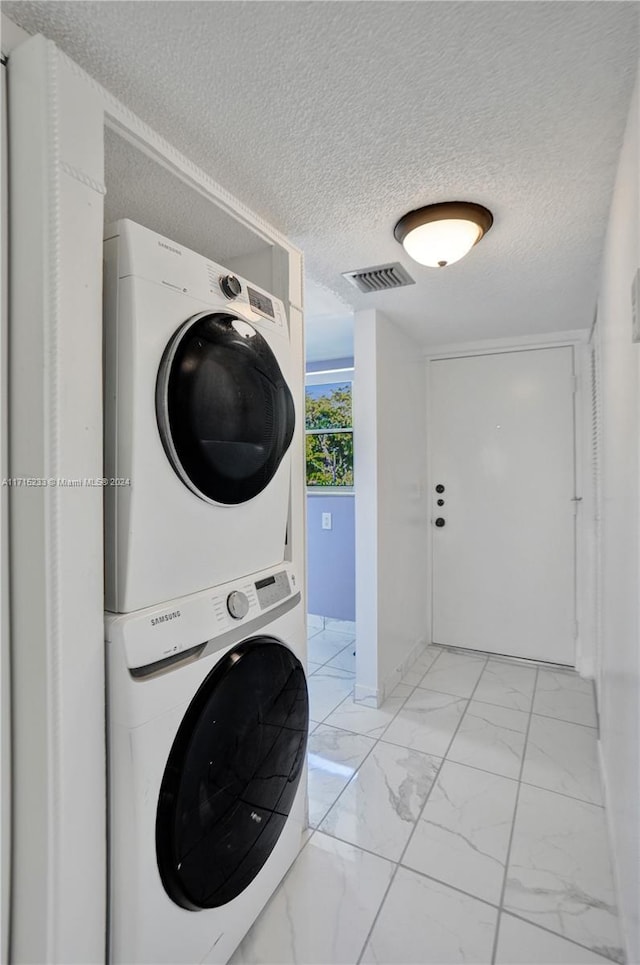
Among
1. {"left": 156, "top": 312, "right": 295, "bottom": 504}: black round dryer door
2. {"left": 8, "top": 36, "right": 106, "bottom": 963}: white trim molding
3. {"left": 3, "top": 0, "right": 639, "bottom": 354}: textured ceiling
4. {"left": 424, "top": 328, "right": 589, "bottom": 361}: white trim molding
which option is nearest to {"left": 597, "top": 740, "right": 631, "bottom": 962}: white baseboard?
{"left": 8, "top": 36, "right": 106, "bottom": 963}: white trim molding

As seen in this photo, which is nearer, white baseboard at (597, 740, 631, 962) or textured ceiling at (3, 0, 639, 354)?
textured ceiling at (3, 0, 639, 354)

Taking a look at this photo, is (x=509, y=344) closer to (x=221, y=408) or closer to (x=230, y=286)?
(x=230, y=286)

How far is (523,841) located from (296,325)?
1927 millimetres

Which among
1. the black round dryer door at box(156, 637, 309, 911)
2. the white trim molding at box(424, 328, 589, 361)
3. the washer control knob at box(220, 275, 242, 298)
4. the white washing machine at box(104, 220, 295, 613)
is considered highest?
the white trim molding at box(424, 328, 589, 361)

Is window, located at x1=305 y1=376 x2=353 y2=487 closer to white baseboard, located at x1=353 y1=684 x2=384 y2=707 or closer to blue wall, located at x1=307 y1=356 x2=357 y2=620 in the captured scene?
blue wall, located at x1=307 y1=356 x2=357 y2=620

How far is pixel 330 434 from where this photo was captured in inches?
145

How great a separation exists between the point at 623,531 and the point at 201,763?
47.1 inches

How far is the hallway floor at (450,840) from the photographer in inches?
49.7

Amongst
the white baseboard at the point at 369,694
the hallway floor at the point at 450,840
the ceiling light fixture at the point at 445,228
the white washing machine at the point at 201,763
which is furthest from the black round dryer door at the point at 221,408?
the white baseboard at the point at 369,694

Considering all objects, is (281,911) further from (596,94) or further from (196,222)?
(596,94)

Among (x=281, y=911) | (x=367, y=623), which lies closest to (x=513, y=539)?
(x=367, y=623)

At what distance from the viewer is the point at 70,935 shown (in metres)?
0.84

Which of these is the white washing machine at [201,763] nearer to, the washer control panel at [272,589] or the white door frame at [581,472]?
the washer control panel at [272,589]

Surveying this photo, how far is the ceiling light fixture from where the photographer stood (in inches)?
58.2
